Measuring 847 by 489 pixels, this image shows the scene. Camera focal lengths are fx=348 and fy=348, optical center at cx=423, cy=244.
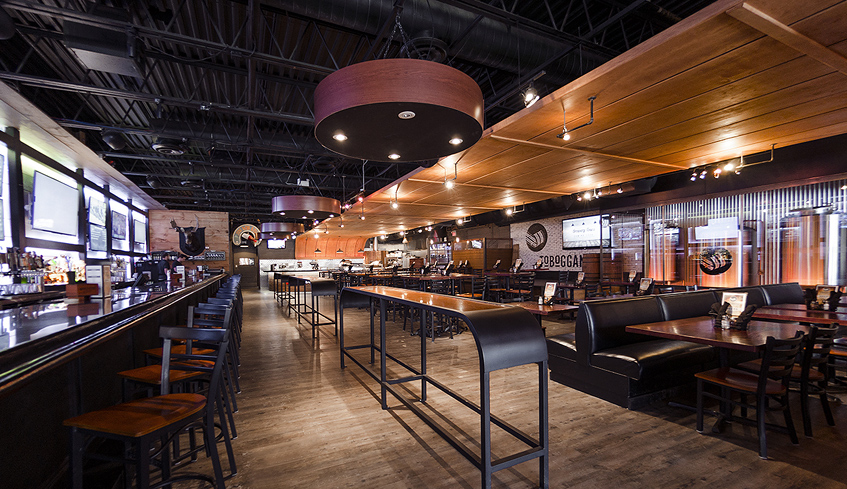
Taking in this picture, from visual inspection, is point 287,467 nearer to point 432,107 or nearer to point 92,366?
point 92,366

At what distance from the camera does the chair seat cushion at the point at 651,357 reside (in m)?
3.21

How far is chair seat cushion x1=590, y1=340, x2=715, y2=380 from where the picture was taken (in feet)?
10.5

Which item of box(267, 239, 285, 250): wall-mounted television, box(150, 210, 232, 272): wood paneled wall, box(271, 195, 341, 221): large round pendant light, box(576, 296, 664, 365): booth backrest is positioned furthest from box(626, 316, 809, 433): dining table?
box(267, 239, 285, 250): wall-mounted television

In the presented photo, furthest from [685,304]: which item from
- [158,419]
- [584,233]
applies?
[584,233]

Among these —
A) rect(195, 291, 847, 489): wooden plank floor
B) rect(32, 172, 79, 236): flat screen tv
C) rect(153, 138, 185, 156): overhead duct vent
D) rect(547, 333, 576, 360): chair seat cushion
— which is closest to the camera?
rect(195, 291, 847, 489): wooden plank floor

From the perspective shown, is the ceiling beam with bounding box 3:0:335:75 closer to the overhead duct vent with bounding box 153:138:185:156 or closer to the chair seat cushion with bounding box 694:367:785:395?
the overhead duct vent with bounding box 153:138:185:156

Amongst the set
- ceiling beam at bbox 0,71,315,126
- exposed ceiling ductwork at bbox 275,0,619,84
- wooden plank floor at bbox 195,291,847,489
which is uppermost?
exposed ceiling ductwork at bbox 275,0,619,84

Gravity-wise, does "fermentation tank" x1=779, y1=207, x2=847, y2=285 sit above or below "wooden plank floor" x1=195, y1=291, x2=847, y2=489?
above

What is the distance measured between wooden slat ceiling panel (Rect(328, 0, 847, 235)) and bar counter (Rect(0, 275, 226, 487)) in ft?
12.4

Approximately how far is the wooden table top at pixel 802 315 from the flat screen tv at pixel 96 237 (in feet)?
38.4

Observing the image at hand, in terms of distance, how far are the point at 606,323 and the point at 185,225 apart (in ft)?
38.3

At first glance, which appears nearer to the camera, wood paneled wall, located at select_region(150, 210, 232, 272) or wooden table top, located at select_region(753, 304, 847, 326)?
wooden table top, located at select_region(753, 304, 847, 326)

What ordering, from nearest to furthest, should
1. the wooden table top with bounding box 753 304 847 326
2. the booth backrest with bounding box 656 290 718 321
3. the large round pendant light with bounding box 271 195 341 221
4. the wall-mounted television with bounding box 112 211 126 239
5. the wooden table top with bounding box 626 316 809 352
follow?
the wooden table top with bounding box 626 316 809 352
the wooden table top with bounding box 753 304 847 326
the booth backrest with bounding box 656 290 718 321
the large round pendant light with bounding box 271 195 341 221
the wall-mounted television with bounding box 112 211 126 239

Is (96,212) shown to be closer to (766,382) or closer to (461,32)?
(461,32)
